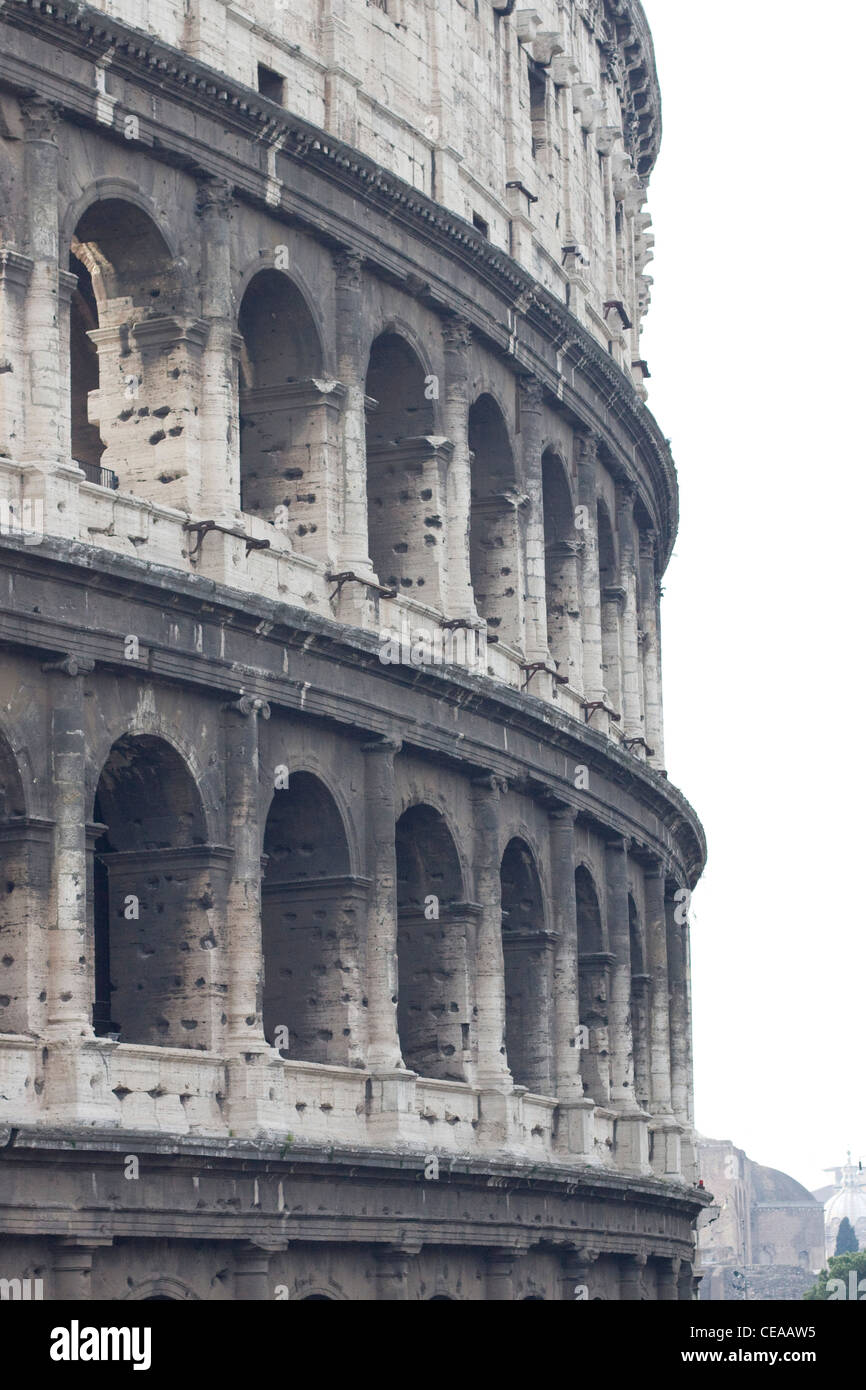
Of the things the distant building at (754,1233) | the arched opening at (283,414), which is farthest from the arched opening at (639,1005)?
the distant building at (754,1233)

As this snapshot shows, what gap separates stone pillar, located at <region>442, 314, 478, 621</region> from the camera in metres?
30.5

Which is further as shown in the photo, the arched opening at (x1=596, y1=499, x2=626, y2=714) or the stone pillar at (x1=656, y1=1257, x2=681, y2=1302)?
the arched opening at (x1=596, y1=499, x2=626, y2=714)

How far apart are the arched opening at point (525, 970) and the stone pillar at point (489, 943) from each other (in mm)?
1341

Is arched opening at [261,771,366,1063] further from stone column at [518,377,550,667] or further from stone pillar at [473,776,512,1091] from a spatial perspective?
stone column at [518,377,550,667]

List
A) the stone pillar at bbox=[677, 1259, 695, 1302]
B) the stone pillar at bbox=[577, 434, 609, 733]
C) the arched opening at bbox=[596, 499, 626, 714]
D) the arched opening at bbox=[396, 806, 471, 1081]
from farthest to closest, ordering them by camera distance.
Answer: the arched opening at bbox=[596, 499, 626, 714] < the stone pillar at bbox=[677, 1259, 695, 1302] < the stone pillar at bbox=[577, 434, 609, 733] < the arched opening at bbox=[396, 806, 471, 1081]

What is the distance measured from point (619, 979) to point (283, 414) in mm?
9562

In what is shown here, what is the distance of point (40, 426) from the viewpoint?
24.0 meters

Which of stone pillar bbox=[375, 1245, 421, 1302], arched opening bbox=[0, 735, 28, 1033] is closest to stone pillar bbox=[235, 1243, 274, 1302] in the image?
stone pillar bbox=[375, 1245, 421, 1302]

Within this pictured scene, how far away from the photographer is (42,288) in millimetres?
24188

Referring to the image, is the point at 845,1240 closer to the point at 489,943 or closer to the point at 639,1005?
the point at 639,1005

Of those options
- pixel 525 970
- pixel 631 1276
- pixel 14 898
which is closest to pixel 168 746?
pixel 14 898

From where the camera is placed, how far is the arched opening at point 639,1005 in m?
36.5

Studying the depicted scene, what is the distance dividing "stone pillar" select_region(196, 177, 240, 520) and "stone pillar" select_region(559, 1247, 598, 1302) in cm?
983

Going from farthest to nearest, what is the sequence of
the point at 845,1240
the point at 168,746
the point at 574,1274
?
the point at 845,1240, the point at 574,1274, the point at 168,746
